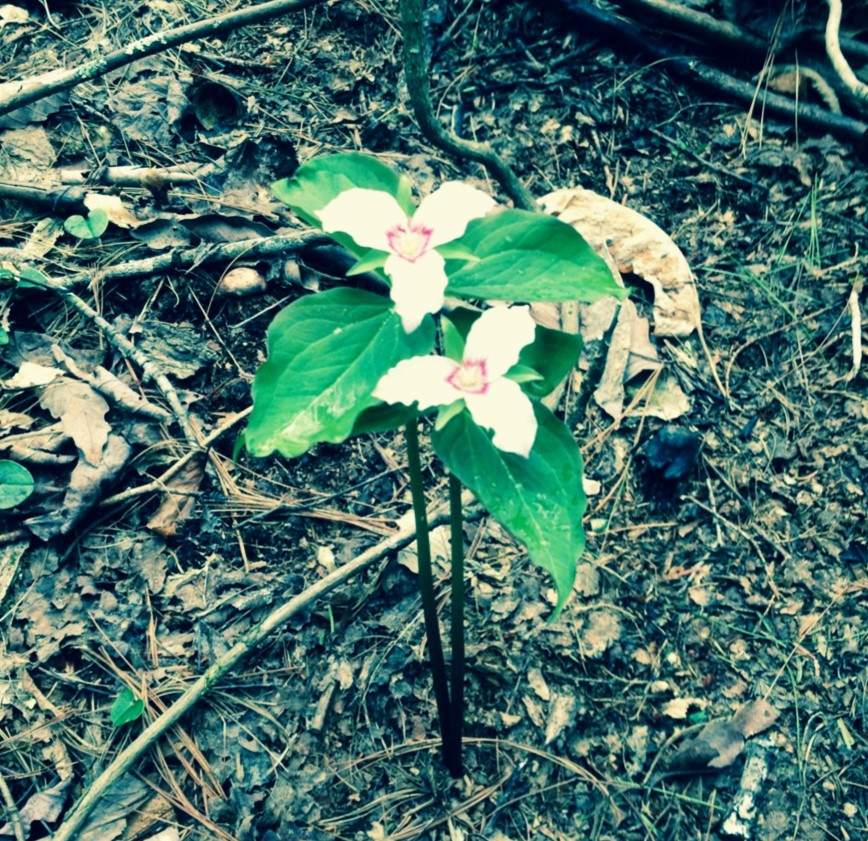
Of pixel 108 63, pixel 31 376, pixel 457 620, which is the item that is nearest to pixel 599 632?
pixel 457 620

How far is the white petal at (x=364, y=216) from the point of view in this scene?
107cm

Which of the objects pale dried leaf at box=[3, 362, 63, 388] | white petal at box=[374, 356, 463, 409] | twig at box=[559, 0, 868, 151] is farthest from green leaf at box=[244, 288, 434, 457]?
twig at box=[559, 0, 868, 151]

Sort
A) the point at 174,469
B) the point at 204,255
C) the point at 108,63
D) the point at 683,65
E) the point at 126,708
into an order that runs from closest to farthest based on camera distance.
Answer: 1. the point at 126,708
2. the point at 174,469
3. the point at 204,255
4. the point at 108,63
5. the point at 683,65

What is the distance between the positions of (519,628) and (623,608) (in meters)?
0.28

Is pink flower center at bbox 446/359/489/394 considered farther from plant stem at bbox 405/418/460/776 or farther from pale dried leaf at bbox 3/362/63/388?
pale dried leaf at bbox 3/362/63/388

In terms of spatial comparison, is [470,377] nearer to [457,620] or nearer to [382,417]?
[382,417]

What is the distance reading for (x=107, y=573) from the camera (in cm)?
178

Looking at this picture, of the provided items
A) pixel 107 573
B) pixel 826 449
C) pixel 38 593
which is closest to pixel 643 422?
pixel 826 449

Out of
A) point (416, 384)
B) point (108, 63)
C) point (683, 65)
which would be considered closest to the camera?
point (416, 384)

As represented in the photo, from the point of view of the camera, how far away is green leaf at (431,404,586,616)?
1108 mm

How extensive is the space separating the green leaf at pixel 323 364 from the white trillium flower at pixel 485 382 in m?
0.10

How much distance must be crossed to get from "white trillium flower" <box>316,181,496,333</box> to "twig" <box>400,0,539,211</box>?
2.08ft

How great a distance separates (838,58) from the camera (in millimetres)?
2373

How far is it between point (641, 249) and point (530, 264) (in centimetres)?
Answer: 124
